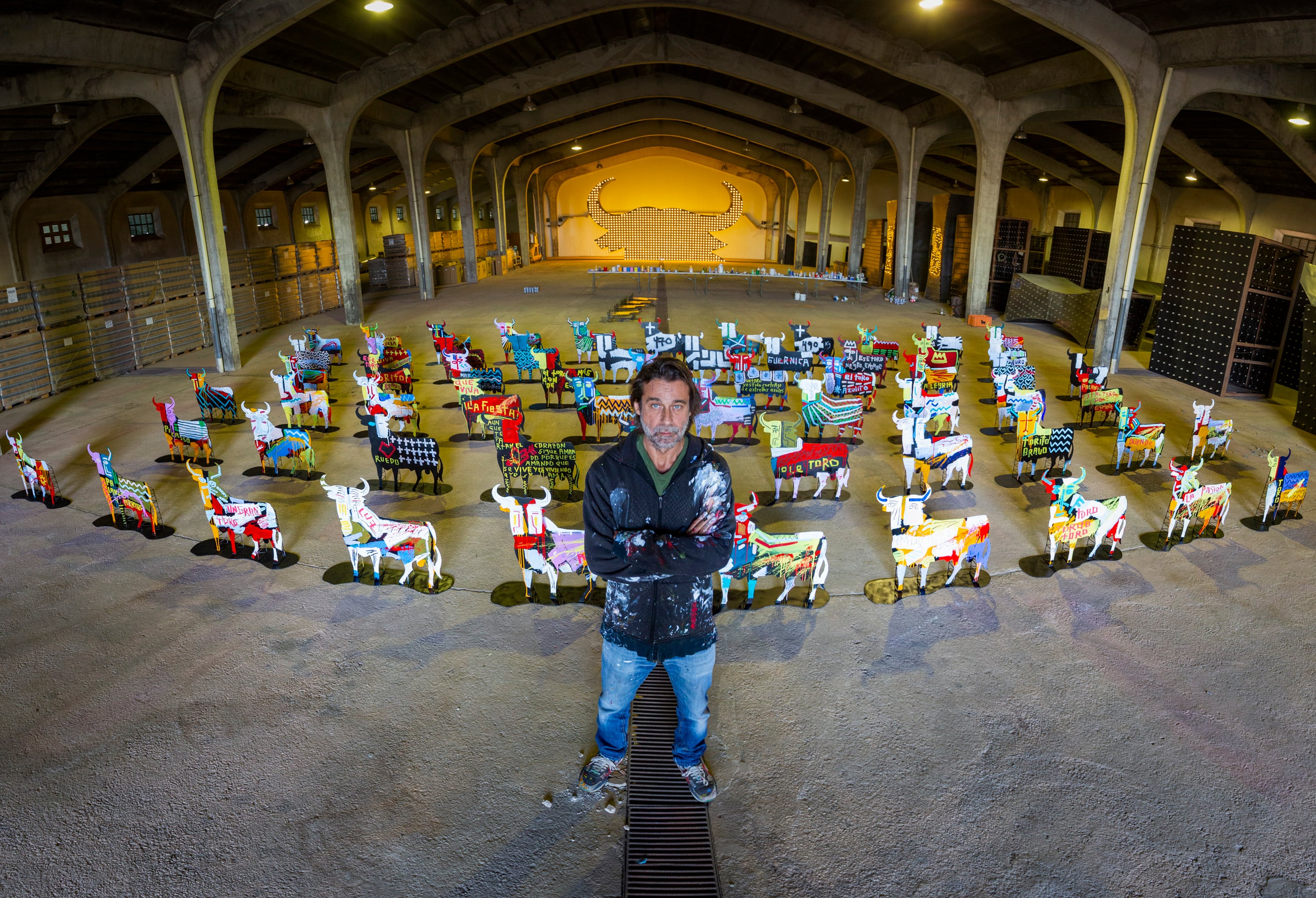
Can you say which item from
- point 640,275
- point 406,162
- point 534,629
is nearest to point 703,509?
point 534,629

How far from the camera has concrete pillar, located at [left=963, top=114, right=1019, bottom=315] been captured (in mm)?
19328

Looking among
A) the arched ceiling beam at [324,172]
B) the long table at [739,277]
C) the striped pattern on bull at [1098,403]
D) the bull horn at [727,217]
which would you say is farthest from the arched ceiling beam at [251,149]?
the striped pattern on bull at [1098,403]

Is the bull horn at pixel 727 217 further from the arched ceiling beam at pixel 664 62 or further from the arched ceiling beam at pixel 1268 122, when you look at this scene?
the arched ceiling beam at pixel 1268 122

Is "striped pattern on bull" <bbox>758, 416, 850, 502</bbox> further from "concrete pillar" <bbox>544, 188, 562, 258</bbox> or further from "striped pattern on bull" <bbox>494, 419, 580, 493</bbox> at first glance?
"concrete pillar" <bbox>544, 188, 562, 258</bbox>

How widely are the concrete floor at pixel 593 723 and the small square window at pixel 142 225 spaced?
2168cm

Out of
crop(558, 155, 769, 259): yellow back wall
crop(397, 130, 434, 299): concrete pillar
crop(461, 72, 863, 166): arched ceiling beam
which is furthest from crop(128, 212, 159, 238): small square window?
crop(558, 155, 769, 259): yellow back wall

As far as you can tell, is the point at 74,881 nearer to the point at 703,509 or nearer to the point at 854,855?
the point at 703,509

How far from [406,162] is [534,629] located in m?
23.4

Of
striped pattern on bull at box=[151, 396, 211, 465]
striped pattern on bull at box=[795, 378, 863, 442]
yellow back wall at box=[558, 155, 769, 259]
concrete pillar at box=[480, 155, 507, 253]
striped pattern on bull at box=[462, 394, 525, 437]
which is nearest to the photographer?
striped pattern on bull at box=[462, 394, 525, 437]

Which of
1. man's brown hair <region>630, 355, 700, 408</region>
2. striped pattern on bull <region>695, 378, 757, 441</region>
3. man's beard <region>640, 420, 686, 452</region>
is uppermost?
man's brown hair <region>630, 355, 700, 408</region>

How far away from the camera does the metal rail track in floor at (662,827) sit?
12.4 ft

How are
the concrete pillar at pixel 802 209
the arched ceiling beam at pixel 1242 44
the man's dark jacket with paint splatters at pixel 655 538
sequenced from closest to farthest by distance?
the man's dark jacket with paint splatters at pixel 655 538, the arched ceiling beam at pixel 1242 44, the concrete pillar at pixel 802 209

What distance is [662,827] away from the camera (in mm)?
4090

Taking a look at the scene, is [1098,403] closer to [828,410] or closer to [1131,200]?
[828,410]
